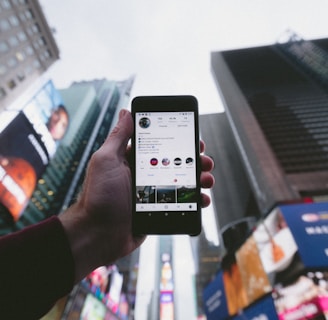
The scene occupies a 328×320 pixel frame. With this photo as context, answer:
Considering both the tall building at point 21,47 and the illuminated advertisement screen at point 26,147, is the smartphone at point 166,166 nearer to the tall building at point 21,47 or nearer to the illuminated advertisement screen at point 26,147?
the illuminated advertisement screen at point 26,147

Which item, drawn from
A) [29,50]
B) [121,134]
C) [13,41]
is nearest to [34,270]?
[121,134]

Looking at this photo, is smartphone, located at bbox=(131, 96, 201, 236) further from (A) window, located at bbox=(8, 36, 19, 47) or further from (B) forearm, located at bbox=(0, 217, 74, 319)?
(A) window, located at bbox=(8, 36, 19, 47)

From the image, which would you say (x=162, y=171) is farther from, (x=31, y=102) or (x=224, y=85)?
(x=224, y=85)

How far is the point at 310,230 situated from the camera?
10062 mm

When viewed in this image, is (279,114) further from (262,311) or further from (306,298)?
(262,311)

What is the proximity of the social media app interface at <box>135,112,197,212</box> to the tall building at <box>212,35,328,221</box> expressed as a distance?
29.1 metres

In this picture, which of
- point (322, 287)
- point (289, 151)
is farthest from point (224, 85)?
point (322, 287)

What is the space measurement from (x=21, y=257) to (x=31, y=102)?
30.4 m

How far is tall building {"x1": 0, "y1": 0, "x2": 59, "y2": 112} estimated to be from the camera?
43.1 metres

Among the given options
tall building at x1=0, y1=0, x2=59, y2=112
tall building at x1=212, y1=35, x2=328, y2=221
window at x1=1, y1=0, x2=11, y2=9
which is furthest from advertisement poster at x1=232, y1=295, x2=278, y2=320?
window at x1=1, y1=0, x2=11, y2=9

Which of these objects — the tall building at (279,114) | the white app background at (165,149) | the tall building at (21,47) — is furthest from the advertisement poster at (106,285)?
the tall building at (21,47)

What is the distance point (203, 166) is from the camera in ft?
9.78

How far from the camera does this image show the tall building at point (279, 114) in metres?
33.8

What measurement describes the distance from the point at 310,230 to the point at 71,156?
7306cm
